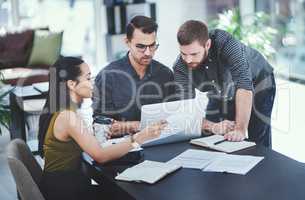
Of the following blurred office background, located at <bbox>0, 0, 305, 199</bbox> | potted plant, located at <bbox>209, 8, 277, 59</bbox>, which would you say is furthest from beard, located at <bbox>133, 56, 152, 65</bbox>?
potted plant, located at <bbox>209, 8, 277, 59</bbox>

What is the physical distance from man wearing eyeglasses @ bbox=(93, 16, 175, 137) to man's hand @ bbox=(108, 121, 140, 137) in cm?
2

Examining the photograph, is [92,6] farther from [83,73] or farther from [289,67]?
[83,73]

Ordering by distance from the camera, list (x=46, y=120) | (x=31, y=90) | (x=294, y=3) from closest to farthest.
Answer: (x=46, y=120)
(x=31, y=90)
(x=294, y=3)

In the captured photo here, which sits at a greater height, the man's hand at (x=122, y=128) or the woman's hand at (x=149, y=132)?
the woman's hand at (x=149, y=132)

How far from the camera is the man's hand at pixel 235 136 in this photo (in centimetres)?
254

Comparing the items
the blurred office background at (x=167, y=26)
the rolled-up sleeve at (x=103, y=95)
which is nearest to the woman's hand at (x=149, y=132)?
the rolled-up sleeve at (x=103, y=95)

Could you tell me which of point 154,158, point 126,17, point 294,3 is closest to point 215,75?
point 154,158

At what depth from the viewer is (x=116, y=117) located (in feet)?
9.42

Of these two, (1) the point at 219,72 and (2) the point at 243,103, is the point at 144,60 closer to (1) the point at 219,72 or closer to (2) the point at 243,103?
(1) the point at 219,72

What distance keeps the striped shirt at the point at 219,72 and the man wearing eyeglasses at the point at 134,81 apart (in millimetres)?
127

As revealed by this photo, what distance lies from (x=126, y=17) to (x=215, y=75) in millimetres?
4142

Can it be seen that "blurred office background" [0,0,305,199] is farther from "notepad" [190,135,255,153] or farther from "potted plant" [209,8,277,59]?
"notepad" [190,135,255,153]

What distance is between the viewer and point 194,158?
7.57 ft

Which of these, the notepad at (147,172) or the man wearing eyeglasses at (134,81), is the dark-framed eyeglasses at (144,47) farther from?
the notepad at (147,172)
